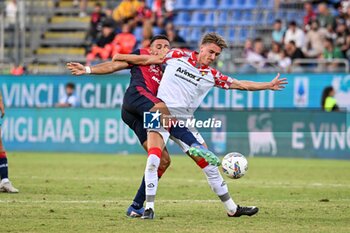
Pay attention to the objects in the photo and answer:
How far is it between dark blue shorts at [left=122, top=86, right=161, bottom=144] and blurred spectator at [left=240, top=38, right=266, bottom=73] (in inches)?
587

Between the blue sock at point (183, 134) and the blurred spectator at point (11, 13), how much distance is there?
23.3 metres

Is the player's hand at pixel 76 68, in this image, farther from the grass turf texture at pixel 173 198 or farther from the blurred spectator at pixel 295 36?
the blurred spectator at pixel 295 36

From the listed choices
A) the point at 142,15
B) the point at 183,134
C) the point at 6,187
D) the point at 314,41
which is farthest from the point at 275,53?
the point at 183,134

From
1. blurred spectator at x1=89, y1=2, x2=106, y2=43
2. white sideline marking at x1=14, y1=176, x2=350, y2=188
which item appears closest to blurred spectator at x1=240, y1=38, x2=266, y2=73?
blurred spectator at x1=89, y1=2, x2=106, y2=43

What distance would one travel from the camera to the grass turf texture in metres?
10.5

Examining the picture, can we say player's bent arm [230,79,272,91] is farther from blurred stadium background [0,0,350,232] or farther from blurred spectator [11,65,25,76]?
blurred spectator [11,65,25,76]

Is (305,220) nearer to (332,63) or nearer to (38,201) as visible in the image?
(38,201)

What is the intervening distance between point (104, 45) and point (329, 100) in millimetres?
8419

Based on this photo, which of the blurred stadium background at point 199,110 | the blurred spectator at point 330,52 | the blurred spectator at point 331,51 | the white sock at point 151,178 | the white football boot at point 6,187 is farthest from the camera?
the blurred spectator at point 331,51

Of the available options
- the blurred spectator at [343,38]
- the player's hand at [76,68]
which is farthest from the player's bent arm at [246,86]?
the blurred spectator at [343,38]

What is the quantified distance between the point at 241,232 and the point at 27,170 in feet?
34.6

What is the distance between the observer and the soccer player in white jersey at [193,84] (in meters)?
11.3

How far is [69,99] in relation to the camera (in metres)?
27.4

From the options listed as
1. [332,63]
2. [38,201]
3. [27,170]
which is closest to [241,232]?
[38,201]
